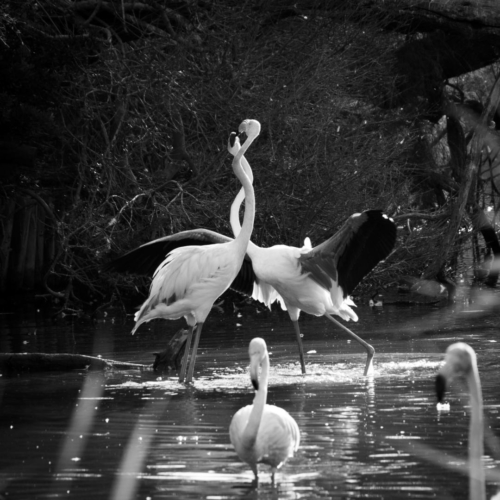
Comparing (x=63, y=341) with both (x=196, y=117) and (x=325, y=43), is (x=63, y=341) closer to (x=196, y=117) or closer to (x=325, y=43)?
(x=196, y=117)

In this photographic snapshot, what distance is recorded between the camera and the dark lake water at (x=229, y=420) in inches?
193

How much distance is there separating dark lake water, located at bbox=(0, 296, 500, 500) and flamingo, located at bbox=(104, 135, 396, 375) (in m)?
0.53

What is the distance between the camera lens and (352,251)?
28.9 feet

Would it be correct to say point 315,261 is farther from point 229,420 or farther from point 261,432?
point 261,432

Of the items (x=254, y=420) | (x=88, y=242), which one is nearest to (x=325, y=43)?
(x=88, y=242)

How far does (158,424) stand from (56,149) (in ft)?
26.1

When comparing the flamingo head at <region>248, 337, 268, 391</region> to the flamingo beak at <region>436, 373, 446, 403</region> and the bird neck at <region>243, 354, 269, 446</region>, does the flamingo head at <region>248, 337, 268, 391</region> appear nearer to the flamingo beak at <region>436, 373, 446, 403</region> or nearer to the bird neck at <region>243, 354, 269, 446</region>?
the bird neck at <region>243, 354, 269, 446</region>

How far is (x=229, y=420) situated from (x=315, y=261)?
2732 mm

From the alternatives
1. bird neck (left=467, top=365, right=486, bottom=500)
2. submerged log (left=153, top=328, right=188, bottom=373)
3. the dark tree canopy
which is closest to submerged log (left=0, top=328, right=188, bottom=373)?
submerged log (left=153, top=328, right=188, bottom=373)

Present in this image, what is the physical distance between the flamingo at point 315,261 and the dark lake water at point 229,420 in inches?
20.8

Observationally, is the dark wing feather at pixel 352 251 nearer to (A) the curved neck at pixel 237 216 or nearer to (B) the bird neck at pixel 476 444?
(A) the curved neck at pixel 237 216

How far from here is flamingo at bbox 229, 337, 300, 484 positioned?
4.96 meters

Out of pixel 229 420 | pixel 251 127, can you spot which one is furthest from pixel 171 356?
pixel 229 420

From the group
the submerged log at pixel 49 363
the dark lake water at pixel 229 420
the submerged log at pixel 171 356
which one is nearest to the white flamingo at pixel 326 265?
the dark lake water at pixel 229 420
